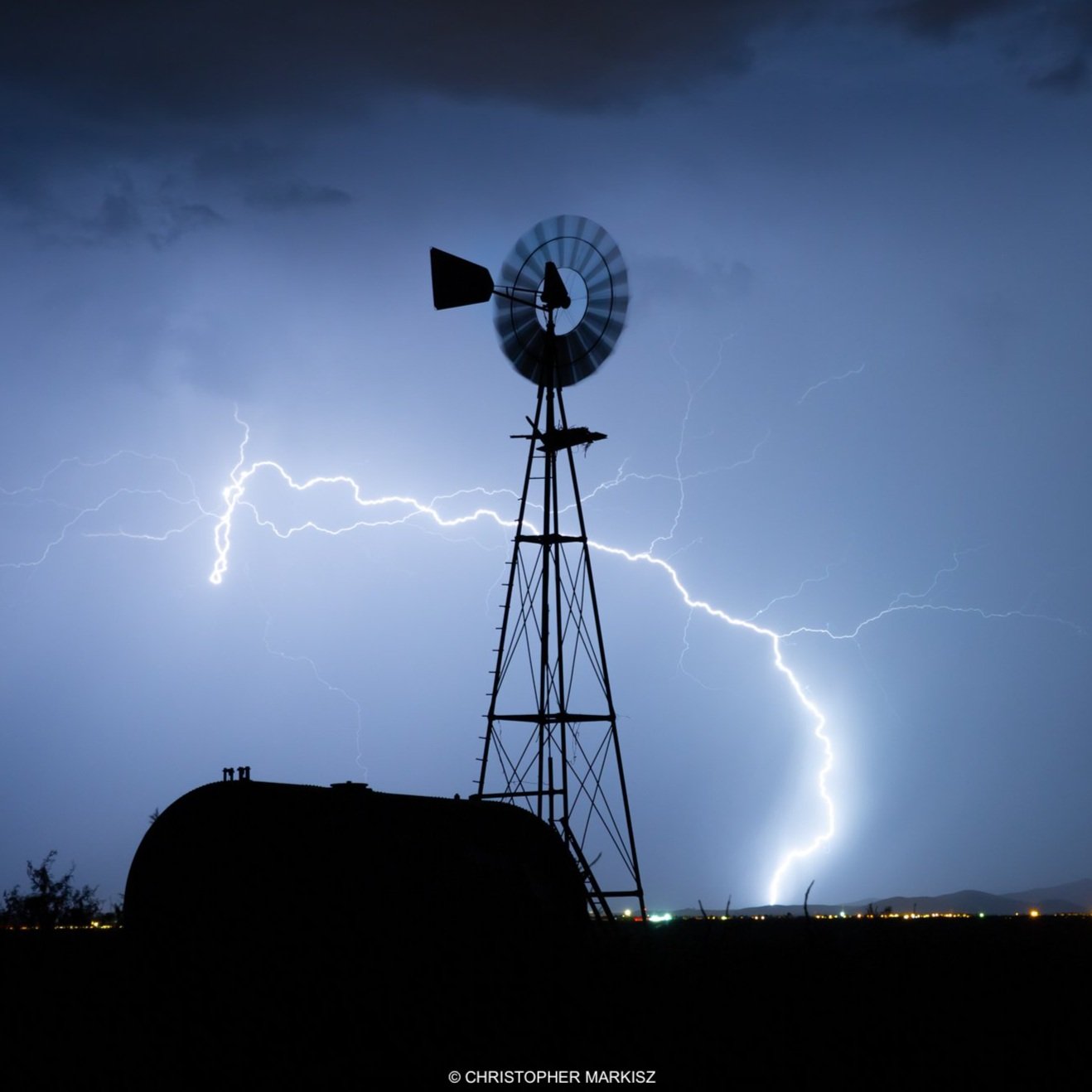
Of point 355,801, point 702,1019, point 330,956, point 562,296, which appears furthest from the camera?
point 562,296

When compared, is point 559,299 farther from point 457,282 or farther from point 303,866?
point 303,866

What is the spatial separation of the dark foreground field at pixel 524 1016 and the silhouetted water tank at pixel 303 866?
1.24 ft

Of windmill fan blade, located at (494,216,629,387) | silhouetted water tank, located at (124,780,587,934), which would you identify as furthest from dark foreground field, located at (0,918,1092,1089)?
windmill fan blade, located at (494,216,629,387)

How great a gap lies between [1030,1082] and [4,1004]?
14.2 m

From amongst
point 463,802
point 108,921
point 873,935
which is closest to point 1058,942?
point 873,935

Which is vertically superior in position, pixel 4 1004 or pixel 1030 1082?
pixel 4 1004

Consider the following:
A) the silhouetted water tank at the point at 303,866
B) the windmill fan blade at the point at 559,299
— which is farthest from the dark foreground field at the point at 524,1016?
the windmill fan blade at the point at 559,299

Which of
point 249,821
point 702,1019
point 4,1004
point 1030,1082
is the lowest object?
point 1030,1082

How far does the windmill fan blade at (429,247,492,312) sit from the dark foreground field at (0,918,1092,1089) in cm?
1563

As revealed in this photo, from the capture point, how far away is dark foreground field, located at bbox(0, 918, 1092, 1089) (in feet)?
45.6

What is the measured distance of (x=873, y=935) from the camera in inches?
1208

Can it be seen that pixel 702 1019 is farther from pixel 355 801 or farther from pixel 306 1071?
pixel 355 801

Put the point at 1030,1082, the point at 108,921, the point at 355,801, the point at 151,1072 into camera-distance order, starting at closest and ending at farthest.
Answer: the point at 1030,1082 → the point at 151,1072 → the point at 355,801 → the point at 108,921

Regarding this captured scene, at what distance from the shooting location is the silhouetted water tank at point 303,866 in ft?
61.7
